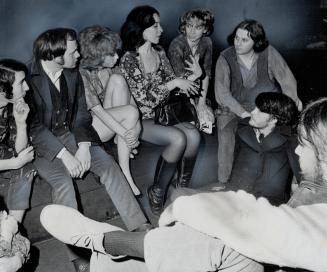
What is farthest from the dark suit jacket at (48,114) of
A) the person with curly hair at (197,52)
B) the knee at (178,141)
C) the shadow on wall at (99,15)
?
the person with curly hair at (197,52)

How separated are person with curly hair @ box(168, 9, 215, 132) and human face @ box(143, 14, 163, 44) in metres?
0.26

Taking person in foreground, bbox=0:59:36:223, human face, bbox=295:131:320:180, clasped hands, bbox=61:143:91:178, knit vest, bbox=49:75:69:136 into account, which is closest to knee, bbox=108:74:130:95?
knit vest, bbox=49:75:69:136

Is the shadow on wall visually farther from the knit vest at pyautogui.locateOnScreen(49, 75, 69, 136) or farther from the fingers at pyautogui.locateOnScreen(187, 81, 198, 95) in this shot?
the fingers at pyautogui.locateOnScreen(187, 81, 198, 95)

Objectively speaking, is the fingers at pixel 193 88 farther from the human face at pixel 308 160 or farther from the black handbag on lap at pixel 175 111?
the human face at pixel 308 160

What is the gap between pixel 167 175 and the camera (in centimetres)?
312

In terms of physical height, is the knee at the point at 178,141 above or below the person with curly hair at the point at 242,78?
below

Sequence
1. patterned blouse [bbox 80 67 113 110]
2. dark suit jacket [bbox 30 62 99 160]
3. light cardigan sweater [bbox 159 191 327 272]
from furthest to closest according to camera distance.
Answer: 1. patterned blouse [bbox 80 67 113 110]
2. dark suit jacket [bbox 30 62 99 160]
3. light cardigan sweater [bbox 159 191 327 272]

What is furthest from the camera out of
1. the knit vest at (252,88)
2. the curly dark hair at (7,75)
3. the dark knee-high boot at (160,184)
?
the knit vest at (252,88)

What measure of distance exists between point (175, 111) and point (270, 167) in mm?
825

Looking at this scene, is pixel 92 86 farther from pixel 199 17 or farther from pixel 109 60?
pixel 199 17

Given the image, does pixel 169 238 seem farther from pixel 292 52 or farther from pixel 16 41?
pixel 292 52

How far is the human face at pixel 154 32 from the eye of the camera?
3008 mm

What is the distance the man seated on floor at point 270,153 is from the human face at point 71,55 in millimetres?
1267

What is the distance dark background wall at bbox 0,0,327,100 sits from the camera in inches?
101
